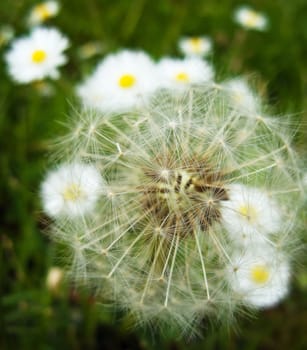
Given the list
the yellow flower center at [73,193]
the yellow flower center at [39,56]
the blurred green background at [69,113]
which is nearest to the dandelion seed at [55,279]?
the blurred green background at [69,113]

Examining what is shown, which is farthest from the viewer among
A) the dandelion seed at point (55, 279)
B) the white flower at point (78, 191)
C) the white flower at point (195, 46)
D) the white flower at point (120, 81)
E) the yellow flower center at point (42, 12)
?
the yellow flower center at point (42, 12)

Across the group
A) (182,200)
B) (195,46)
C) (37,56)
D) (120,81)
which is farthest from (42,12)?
(182,200)

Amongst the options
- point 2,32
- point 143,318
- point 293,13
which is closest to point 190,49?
point 293,13

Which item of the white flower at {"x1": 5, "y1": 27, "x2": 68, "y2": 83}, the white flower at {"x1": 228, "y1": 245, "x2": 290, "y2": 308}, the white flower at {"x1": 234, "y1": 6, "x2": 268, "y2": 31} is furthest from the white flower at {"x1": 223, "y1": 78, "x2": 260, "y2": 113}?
the white flower at {"x1": 234, "y1": 6, "x2": 268, "y2": 31}

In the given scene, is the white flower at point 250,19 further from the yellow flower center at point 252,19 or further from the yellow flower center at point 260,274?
the yellow flower center at point 260,274

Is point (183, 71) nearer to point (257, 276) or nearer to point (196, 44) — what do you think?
point (196, 44)

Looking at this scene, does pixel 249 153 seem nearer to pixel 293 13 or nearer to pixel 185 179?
pixel 185 179
